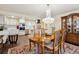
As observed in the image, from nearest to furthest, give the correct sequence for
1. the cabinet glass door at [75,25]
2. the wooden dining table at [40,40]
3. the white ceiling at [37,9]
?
the white ceiling at [37,9] → the wooden dining table at [40,40] → the cabinet glass door at [75,25]

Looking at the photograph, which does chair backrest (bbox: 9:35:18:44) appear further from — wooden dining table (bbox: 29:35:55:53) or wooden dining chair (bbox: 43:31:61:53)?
wooden dining chair (bbox: 43:31:61:53)

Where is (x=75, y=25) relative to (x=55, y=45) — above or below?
above

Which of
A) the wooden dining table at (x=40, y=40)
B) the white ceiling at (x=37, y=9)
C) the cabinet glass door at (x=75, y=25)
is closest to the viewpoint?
the white ceiling at (x=37, y=9)

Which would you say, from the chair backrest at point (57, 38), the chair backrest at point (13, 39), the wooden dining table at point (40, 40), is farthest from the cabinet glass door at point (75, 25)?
the chair backrest at point (13, 39)

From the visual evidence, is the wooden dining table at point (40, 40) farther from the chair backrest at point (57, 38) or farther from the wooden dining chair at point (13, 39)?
the wooden dining chair at point (13, 39)

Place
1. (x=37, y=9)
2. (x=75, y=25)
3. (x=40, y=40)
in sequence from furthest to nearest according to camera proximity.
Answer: (x=75, y=25) → (x=40, y=40) → (x=37, y=9)

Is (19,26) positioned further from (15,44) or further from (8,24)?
(15,44)

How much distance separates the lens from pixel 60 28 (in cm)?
198

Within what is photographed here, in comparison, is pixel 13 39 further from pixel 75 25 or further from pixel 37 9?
pixel 75 25

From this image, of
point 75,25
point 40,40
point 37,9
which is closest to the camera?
point 37,9

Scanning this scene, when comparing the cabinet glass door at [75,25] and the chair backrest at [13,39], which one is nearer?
the chair backrest at [13,39]

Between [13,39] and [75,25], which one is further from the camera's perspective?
[75,25]

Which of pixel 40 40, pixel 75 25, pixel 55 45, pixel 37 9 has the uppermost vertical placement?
pixel 37 9

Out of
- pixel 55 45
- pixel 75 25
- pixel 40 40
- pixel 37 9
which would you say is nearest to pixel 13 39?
pixel 40 40
